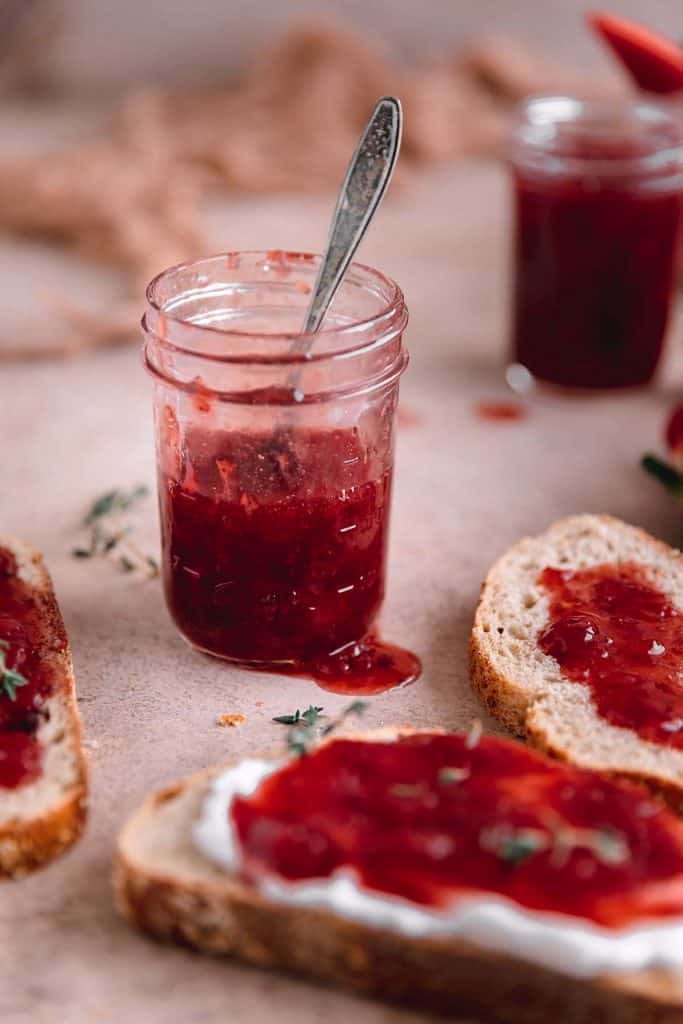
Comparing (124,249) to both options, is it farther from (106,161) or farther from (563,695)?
(563,695)

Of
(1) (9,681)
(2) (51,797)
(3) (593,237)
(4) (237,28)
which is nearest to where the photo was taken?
(2) (51,797)

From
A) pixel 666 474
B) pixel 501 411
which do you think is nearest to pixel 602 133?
pixel 501 411

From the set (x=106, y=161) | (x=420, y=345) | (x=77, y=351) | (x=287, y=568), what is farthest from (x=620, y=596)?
(x=106, y=161)

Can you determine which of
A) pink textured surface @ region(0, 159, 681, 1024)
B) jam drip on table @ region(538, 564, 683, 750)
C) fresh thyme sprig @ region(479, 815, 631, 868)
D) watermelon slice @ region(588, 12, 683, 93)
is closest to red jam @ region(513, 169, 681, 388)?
pink textured surface @ region(0, 159, 681, 1024)

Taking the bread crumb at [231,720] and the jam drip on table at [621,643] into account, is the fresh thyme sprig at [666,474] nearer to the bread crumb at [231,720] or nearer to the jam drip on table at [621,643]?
the jam drip on table at [621,643]

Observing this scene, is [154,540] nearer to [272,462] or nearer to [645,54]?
[272,462]

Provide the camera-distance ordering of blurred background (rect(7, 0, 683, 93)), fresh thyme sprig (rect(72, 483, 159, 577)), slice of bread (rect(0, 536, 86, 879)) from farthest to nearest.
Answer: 1. blurred background (rect(7, 0, 683, 93))
2. fresh thyme sprig (rect(72, 483, 159, 577))
3. slice of bread (rect(0, 536, 86, 879))

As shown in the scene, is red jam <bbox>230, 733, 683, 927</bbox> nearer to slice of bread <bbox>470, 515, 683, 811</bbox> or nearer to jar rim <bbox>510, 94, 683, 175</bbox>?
slice of bread <bbox>470, 515, 683, 811</bbox>

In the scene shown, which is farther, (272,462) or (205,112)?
(205,112)
